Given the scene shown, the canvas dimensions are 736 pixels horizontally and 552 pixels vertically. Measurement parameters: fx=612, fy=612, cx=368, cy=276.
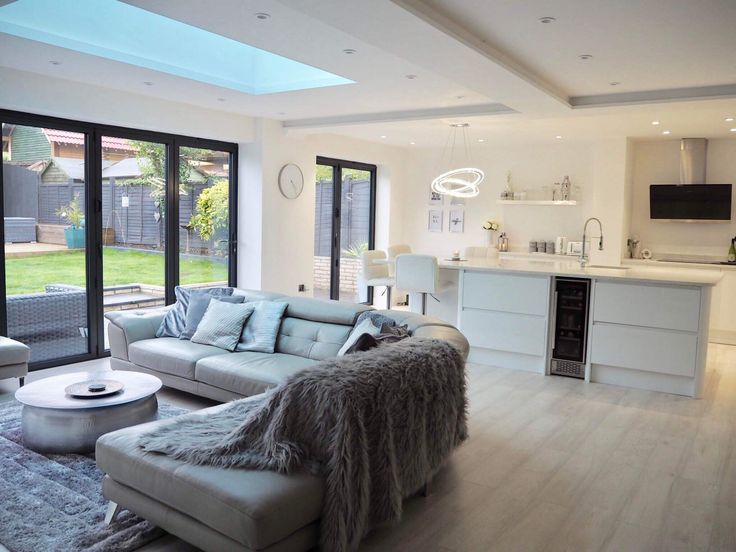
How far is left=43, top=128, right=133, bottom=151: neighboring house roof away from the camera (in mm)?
5504

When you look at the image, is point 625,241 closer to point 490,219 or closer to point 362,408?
point 490,219

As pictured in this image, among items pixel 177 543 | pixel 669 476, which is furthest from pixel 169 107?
pixel 669 476

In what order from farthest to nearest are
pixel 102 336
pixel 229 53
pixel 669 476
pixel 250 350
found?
pixel 102 336, pixel 229 53, pixel 250 350, pixel 669 476

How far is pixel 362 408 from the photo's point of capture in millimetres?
2506

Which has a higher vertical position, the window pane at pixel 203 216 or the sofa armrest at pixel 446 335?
the window pane at pixel 203 216

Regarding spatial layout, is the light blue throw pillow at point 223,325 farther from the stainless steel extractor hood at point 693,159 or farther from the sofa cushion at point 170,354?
the stainless steel extractor hood at point 693,159

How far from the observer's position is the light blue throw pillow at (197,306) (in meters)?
4.98

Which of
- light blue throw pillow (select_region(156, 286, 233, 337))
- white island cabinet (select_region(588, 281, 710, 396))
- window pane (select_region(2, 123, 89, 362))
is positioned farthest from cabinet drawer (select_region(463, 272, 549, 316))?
window pane (select_region(2, 123, 89, 362))

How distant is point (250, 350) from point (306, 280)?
3.37 metres

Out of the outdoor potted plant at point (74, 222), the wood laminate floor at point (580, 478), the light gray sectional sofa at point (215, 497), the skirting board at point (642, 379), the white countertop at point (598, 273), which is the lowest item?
the wood laminate floor at point (580, 478)

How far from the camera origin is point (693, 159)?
7.85 meters

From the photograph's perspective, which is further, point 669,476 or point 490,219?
point 490,219

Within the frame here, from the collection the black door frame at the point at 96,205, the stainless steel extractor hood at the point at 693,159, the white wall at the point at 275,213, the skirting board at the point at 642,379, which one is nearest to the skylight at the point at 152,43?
the black door frame at the point at 96,205

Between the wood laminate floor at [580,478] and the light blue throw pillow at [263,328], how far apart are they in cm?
63
